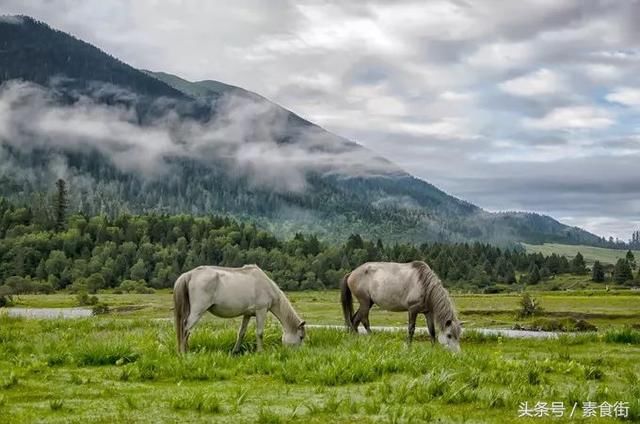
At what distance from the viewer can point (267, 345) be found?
2048 centimetres

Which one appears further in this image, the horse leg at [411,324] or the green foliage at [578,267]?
the green foliage at [578,267]

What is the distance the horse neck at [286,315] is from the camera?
2075 cm

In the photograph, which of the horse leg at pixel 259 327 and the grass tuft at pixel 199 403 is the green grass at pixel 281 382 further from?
the horse leg at pixel 259 327

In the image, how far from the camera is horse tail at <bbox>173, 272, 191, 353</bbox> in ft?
61.4

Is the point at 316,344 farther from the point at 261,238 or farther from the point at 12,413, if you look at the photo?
the point at 261,238

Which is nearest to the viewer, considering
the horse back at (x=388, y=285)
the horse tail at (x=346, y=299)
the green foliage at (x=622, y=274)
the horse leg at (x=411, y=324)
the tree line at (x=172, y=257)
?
the horse leg at (x=411, y=324)

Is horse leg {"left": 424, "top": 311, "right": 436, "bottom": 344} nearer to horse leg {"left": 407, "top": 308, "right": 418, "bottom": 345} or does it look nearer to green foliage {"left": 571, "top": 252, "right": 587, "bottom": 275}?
horse leg {"left": 407, "top": 308, "right": 418, "bottom": 345}

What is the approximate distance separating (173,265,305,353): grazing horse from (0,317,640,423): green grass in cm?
57

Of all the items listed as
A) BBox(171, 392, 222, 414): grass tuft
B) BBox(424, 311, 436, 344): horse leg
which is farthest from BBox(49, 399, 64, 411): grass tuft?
BBox(424, 311, 436, 344): horse leg

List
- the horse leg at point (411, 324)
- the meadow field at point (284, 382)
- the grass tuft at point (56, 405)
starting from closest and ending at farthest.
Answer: the meadow field at point (284, 382), the grass tuft at point (56, 405), the horse leg at point (411, 324)

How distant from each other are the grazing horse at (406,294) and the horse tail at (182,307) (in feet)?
26.0

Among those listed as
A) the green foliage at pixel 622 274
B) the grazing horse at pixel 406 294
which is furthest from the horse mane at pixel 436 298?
the green foliage at pixel 622 274

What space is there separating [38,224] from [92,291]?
205ft

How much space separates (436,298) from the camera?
76.2 feet
